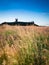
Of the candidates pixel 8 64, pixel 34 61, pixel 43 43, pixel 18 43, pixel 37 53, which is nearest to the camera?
pixel 8 64

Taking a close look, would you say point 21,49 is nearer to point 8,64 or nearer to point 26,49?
point 26,49

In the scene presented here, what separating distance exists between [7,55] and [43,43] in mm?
1459

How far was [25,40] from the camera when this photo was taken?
4.72 metres

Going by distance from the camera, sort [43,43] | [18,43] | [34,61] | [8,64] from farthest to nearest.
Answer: [43,43] < [18,43] < [34,61] < [8,64]

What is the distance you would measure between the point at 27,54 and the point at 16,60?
0.41 meters

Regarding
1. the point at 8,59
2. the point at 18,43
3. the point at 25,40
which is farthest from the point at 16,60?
the point at 25,40

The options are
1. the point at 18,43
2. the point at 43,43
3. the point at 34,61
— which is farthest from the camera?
the point at 43,43

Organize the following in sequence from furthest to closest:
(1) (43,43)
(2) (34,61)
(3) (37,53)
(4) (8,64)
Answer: (1) (43,43)
(3) (37,53)
(2) (34,61)
(4) (8,64)

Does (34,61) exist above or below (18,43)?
below

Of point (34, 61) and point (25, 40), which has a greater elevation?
point (25, 40)

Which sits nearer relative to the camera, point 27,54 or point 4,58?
point 4,58

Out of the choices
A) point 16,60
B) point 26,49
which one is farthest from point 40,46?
point 16,60

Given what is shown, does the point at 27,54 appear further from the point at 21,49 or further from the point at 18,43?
the point at 18,43

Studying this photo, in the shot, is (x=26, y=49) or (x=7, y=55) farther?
(x=26, y=49)
